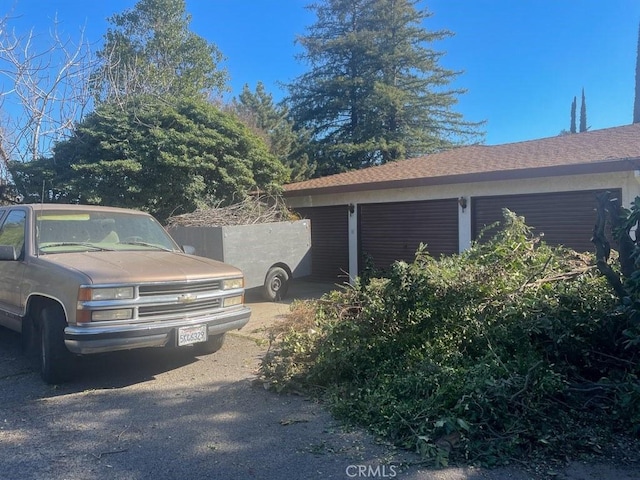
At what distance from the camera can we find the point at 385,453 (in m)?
3.71

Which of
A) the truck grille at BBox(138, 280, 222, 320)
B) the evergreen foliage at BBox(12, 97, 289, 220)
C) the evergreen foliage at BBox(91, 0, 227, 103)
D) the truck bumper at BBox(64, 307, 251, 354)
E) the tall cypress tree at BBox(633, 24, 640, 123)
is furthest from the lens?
the evergreen foliage at BBox(91, 0, 227, 103)

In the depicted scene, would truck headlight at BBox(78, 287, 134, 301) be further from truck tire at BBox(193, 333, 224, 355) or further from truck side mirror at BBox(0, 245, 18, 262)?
truck tire at BBox(193, 333, 224, 355)

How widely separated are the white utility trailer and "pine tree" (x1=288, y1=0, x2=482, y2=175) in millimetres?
15326

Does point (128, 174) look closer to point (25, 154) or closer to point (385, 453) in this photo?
point (25, 154)

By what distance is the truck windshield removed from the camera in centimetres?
610

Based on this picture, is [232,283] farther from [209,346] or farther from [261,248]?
[261,248]

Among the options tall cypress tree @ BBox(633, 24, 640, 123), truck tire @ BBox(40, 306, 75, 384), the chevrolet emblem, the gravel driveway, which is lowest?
the gravel driveway

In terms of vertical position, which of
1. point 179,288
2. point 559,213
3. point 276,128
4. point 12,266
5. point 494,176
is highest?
point 276,128

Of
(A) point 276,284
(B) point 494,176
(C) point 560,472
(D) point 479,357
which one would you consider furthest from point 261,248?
(C) point 560,472

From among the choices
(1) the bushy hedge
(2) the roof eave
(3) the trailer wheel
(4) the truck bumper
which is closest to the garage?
(2) the roof eave

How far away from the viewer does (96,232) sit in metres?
6.46

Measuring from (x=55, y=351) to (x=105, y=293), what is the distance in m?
0.90

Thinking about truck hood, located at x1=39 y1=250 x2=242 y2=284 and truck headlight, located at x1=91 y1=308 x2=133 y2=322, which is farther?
truck hood, located at x1=39 y1=250 x2=242 y2=284

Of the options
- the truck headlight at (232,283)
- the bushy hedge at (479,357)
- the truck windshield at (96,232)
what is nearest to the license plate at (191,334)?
the truck headlight at (232,283)
